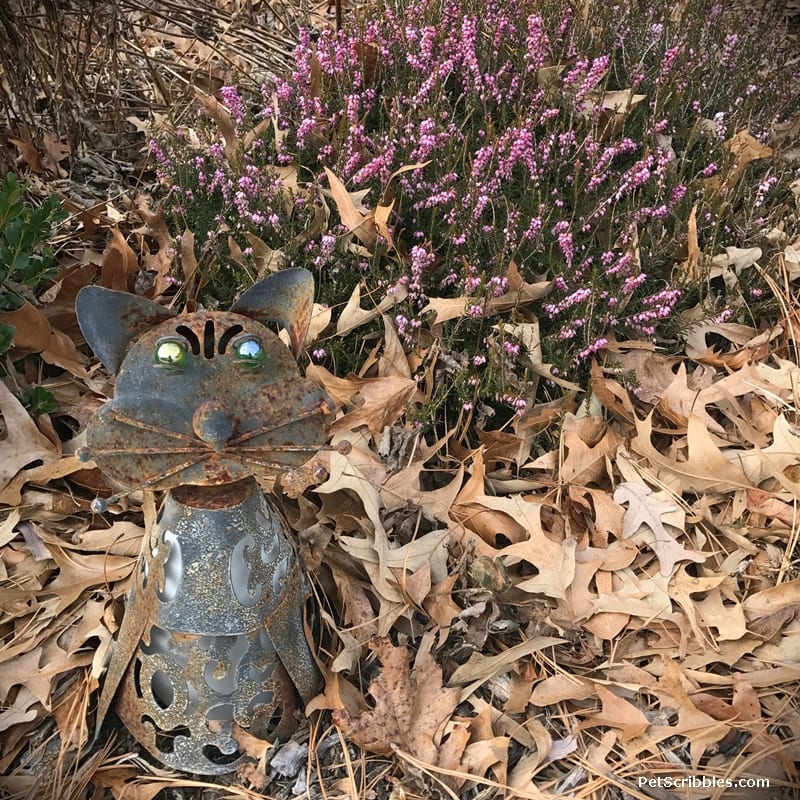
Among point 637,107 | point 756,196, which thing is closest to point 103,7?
point 637,107

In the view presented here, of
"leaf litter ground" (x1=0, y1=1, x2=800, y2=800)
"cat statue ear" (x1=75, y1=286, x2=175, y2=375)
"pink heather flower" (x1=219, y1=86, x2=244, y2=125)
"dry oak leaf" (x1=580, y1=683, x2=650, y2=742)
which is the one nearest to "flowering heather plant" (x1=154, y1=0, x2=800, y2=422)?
"pink heather flower" (x1=219, y1=86, x2=244, y2=125)

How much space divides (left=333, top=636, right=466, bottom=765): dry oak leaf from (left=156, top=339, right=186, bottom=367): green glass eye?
2.56ft

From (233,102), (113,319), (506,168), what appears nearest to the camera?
(113,319)

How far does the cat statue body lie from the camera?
120cm

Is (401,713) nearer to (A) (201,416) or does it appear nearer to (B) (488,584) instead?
(B) (488,584)

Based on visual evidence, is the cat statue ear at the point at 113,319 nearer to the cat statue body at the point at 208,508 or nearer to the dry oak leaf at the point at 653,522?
the cat statue body at the point at 208,508

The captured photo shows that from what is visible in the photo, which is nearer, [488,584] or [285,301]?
[285,301]

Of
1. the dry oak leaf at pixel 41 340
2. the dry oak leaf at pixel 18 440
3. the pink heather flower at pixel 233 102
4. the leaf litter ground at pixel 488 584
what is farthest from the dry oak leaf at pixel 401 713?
the pink heather flower at pixel 233 102

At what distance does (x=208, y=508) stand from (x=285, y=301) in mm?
399

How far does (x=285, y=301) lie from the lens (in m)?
1.37

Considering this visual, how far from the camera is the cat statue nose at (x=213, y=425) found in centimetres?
114

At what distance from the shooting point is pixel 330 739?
1626 millimetres

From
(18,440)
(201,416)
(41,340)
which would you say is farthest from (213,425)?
(41,340)

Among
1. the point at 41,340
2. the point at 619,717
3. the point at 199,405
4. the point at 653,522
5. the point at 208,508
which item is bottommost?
the point at 619,717
